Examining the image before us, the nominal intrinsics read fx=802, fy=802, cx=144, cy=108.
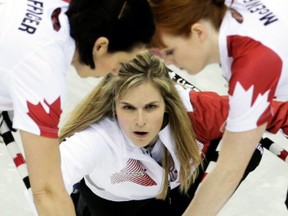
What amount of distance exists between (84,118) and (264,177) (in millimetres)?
769

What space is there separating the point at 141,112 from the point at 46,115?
0.42m

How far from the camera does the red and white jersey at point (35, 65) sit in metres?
1.25

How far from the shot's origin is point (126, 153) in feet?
5.67

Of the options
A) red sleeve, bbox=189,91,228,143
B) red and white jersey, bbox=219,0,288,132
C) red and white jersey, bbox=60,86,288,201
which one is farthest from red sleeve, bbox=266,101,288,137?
red and white jersey, bbox=219,0,288,132

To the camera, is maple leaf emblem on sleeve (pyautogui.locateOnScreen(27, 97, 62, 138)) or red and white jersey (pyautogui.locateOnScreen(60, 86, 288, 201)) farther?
red and white jersey (pyautogui.locateOnScreen(60, 86, 288, 201))

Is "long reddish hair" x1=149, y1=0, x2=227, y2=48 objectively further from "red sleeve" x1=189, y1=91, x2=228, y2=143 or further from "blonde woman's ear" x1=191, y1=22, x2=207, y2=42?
"red sleeve" x1=189, y1=91, x2=228, y2=143

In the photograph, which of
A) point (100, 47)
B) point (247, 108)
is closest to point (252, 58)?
point (247, 108)

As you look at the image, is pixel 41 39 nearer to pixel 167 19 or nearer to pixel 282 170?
pixel 167 19

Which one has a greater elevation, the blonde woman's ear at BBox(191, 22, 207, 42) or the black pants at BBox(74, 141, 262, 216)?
the blonde woman's ear at BBox(191, 22, 207, 42)

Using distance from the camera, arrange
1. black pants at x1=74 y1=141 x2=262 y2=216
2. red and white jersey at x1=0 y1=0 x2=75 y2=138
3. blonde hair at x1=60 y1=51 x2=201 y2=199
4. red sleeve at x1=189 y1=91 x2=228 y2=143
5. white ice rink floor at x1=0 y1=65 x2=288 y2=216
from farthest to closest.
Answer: white ice rink floor at x1=0 y1=65 x2=288 y2=216 < black pants at x1=74 y1=141 x2=262 y2=216 < red sleeve at x1=189 y1=91 x2=228 y2=143 < blonde hair at x1=60 y1=51 x2=201 y2=199 < red and white jersey at x1=0 y1=0 x2=75 y2=138

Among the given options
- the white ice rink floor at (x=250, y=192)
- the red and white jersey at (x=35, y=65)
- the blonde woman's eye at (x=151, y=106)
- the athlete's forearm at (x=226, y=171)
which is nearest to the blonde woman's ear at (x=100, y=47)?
the red and white jersey at (x=35, y=65)

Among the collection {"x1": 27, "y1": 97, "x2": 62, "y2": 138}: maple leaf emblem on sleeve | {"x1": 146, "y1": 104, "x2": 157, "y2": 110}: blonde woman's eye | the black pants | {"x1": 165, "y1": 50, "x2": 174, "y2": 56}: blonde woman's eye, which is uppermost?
{"x1": 165, "y1": 50, "x2": 174, "y2": 56}: blonde woman's eye

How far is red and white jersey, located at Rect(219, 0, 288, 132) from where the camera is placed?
1.29 meters

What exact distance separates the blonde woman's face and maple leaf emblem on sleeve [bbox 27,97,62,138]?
1.29 feet
